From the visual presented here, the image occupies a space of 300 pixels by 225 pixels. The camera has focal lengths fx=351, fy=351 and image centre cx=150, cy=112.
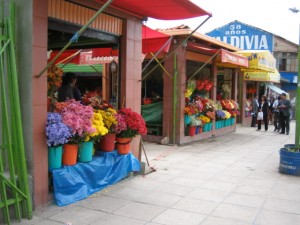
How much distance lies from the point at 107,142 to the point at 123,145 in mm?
384

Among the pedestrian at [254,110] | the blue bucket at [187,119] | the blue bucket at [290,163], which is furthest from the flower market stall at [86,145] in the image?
the pedestrian at [254,110]

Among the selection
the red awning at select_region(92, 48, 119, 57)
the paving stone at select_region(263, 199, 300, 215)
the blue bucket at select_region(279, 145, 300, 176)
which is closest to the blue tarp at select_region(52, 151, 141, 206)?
the paving stone at select_region(263, 199, 300, 215)

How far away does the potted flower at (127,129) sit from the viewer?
6422mm

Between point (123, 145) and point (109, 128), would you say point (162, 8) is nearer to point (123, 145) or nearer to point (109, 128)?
point (109, 128)

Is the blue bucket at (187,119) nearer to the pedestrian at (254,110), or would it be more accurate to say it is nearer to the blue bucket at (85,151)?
the blue bucket at (85,151)

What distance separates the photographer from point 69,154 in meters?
5.35

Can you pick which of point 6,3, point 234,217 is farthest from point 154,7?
point 234,217

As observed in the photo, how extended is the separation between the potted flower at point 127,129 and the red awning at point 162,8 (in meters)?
1.87

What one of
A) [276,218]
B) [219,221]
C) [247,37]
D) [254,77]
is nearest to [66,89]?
[219,221]

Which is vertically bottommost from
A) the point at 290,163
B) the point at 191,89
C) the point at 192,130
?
the point at 290,163

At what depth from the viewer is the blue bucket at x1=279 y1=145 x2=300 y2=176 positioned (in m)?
7.36

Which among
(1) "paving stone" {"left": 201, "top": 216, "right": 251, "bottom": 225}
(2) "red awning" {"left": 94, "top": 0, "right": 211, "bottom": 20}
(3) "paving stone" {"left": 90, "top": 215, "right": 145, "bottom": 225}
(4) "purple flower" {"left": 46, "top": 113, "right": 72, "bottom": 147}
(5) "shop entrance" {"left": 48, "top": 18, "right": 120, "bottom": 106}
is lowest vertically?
(1) "paving stone" {"left": 201, "top": 216, "right": 251, "bottom": 225}

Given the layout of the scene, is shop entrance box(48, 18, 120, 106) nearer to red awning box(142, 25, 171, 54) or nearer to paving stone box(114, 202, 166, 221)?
red awning box(142, 25, 171, 54)

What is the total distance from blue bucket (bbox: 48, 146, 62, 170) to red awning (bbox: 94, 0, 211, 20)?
2.59 metres
